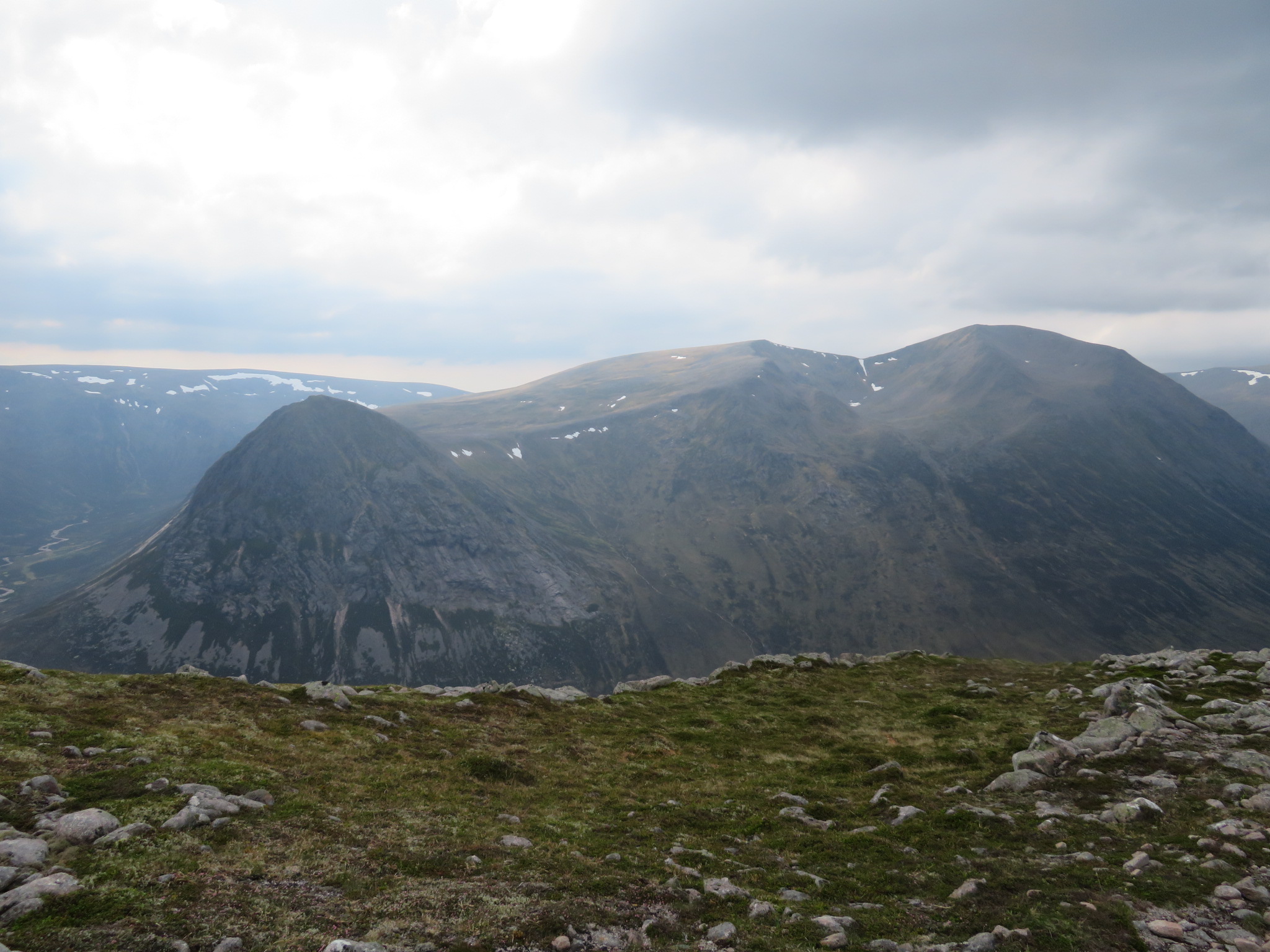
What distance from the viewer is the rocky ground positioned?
13211 mm

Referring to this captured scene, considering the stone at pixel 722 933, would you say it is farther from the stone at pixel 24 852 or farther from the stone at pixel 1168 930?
the stone at pixel 24 852

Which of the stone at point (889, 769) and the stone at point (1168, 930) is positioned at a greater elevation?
the stone at point (1168, 930)

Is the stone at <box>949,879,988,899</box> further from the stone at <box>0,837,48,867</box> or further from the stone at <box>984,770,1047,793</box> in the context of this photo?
the stone at <box>0,837,48,867</box>

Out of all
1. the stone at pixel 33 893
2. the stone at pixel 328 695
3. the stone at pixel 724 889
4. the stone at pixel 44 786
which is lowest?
the stone at pixel 328 695

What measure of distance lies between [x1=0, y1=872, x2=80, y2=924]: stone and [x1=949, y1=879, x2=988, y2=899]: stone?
69.2 feet

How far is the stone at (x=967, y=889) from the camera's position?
15906mm

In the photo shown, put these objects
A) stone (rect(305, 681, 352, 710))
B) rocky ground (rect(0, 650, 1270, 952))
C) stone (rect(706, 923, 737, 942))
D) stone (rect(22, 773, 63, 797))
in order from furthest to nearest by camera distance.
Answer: stone (rect(305, 681, 352, 710)), stone (rect(22, 773, 63, 797)), stone (rect(706, 923, 737, 942)), rocky ground (rect(0, 650, 1270, 952))

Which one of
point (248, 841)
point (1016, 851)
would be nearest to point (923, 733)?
point (1016, 851)

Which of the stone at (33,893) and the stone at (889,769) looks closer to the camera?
the stone at (33,893)

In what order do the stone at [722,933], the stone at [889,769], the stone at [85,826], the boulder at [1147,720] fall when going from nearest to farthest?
1. the stone at [722,933]
2. the stone at [85,826]
3. the boulder at [1147,720]
4. the stone at [889,769]

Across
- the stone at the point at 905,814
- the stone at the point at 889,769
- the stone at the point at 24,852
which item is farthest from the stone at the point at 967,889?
the stone at the point at 24,852

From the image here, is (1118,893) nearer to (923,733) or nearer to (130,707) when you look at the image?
(923,733)

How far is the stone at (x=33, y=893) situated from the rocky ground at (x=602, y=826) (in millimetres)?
64

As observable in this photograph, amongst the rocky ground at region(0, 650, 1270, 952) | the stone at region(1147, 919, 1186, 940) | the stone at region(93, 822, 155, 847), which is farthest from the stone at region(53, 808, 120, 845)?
the stone at region(1147, 919, 1186, 940)
